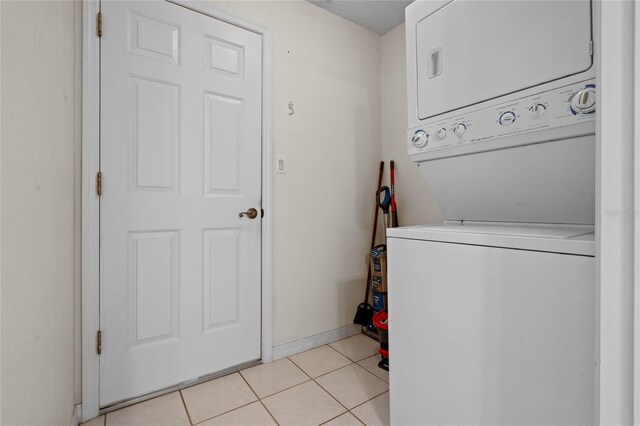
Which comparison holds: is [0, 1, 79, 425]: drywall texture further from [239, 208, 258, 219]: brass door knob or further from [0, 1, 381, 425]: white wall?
[239, 208, 258, 219]: brass door knob

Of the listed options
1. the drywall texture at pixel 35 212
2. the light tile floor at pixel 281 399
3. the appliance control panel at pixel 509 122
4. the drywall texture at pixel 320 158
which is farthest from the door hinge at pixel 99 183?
the appliance control panel at pixel 509 122

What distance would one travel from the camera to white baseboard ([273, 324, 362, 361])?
206 centimetres

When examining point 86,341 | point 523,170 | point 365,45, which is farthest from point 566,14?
point 86,341

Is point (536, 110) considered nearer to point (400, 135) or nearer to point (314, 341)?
point (400, 135)

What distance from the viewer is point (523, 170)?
3.60 ft

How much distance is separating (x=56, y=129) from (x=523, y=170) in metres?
1.59

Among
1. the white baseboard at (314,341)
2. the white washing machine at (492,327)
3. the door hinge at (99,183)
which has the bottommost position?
the white baseboard at (314,341)

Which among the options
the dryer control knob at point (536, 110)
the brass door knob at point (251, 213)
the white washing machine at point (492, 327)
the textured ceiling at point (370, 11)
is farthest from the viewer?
the textured ceiling at point (370, 11)

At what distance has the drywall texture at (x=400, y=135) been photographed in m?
2.38

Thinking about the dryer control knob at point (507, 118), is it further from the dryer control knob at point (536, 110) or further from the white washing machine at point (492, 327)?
the white washing machine at point (492, 327)

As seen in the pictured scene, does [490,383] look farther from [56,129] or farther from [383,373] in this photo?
[56,129]

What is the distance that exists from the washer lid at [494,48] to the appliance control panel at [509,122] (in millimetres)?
51

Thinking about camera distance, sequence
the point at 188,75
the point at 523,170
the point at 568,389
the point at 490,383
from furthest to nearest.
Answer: the point at 188,75, the point at 523,170, the point at 490,383, the point at 568,389

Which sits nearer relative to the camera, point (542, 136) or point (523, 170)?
point (542, 136)
